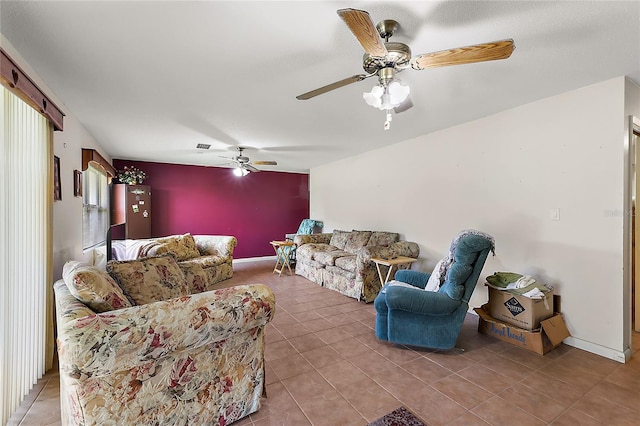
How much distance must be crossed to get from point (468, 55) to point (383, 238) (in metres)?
3.14

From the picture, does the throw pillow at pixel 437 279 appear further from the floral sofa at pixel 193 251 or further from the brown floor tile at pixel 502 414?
the floral sofa at pixel 193 251

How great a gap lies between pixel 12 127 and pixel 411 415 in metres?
3.02

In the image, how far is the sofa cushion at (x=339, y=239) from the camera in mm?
5041

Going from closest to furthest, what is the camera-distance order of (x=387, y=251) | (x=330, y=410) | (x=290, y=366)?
(x=330, y=410)
(x=290, y=366)
(x=387, y=251)

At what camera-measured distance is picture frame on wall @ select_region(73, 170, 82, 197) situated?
2912 mm

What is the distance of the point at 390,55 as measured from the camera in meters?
1.63

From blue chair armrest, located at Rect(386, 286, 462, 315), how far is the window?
353 cm

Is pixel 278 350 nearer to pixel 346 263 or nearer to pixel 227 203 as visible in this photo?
pixel 346 263

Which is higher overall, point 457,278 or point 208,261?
point 457,278

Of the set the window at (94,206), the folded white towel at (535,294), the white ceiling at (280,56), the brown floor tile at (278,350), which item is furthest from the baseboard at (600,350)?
the window at (94,206)

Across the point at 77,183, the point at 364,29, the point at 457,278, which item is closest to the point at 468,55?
the point at 364,29

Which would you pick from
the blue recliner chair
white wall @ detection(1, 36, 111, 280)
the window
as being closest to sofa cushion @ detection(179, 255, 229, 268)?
the window

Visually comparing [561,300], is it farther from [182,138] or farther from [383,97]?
[182,138]

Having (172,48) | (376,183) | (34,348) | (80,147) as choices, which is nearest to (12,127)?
(172,48)
